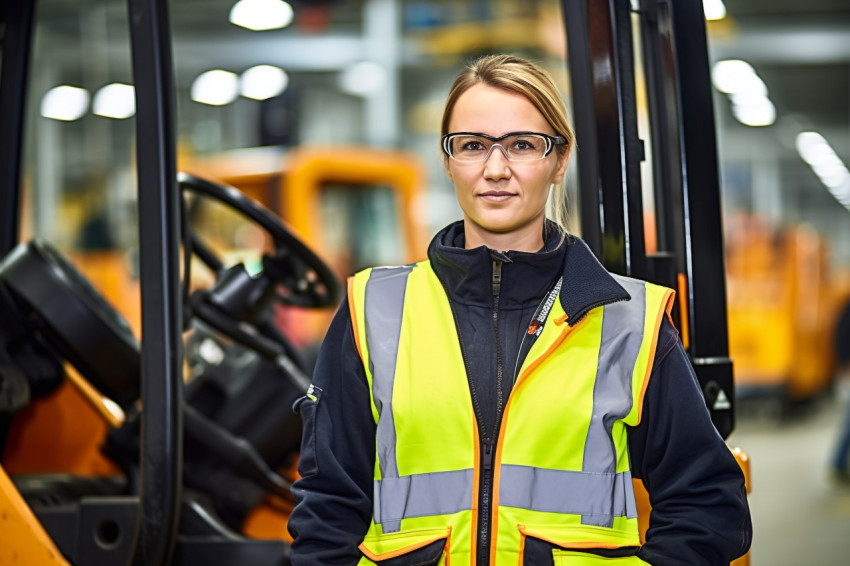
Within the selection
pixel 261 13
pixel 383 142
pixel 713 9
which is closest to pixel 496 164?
pixel 713 9

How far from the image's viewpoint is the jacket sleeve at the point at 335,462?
1575mm

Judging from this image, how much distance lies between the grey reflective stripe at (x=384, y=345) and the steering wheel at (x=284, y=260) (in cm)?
111

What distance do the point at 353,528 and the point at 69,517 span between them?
1.23 m

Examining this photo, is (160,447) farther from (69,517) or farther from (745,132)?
(745,132)

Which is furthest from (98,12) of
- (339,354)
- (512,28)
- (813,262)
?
(339,354)

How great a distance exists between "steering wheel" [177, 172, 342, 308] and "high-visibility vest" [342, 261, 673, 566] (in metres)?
1.25

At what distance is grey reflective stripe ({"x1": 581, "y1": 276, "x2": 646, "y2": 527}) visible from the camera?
5.05ft

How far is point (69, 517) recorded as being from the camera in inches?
101

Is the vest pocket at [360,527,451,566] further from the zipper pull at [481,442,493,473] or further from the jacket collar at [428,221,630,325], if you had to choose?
the jacket collar at [428,221,630,325]

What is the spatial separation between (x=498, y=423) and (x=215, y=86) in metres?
14.6

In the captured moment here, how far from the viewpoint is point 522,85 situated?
1614 mm

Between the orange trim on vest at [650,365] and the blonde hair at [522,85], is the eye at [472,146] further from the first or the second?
the orange trim on vest at [650,365]

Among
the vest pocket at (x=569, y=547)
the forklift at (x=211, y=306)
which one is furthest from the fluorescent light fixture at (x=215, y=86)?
the vest pocket at (x=569, y=547)

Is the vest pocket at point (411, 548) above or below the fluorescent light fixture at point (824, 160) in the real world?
below
